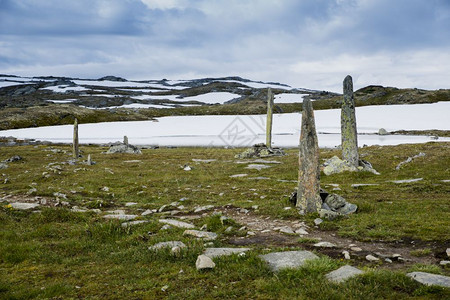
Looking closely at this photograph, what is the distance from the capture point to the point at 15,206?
16500 mm

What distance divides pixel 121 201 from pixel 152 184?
5669 millimetres

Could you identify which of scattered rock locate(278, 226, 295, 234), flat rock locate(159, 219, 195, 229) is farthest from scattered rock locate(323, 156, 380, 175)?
flat rock locate(159, 219, 195, 229)

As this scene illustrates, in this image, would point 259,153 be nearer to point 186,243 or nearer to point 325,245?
point 325,245

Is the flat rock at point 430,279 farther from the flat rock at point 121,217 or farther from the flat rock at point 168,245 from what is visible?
the flat rock at point 121,217

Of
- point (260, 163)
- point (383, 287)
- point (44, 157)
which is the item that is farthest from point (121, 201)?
point (44, 157)

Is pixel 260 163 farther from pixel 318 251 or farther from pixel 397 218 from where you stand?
pixel 318 251

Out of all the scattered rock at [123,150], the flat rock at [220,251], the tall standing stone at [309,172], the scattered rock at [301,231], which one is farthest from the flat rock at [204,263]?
the scattered rock at [123,150]

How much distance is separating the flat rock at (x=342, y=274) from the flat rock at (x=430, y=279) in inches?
44.7

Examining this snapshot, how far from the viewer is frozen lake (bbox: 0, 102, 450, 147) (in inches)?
3127

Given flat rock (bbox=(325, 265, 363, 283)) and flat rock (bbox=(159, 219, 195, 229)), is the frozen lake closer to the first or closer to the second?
flat rock (bbox=(159, 219, 195, 229))

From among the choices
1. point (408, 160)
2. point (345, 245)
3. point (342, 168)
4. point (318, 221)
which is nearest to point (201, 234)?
point (345, 245)

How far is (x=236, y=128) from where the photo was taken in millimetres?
96312

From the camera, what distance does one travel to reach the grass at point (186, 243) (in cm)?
759

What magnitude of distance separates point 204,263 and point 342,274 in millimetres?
3348
